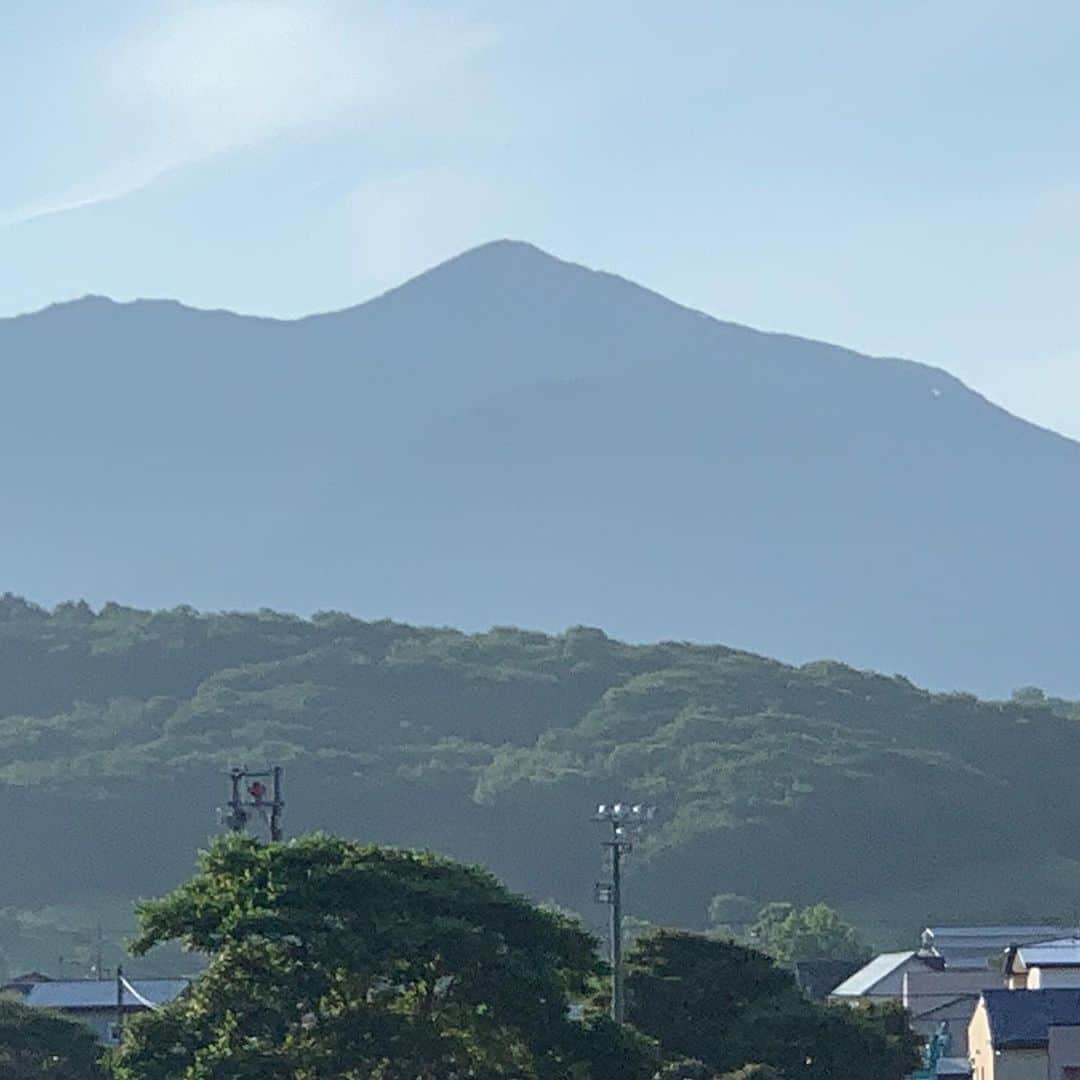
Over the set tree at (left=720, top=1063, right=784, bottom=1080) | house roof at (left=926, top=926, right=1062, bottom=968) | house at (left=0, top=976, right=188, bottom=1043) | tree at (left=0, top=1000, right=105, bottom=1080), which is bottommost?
tree at (left=720, top=1063, right=784, bottom=1080)

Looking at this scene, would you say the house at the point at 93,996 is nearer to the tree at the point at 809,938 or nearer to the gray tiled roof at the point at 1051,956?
the gray tiled roof at the point at 1051,956

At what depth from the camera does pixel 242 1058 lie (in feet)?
120

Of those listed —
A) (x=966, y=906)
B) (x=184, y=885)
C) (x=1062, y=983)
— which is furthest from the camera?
(x=966, y=906)

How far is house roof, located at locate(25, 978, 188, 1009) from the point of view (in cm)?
8825

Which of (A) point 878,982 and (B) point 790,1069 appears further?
(A) point 878,982

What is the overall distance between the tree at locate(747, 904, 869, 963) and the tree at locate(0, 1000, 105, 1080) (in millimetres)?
67705

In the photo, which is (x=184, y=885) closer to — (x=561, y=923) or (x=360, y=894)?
(x=360, y=894)

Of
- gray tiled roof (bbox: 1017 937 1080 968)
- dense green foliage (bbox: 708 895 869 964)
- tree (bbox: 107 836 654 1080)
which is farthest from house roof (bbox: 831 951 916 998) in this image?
tree (bbox: 107 836 654 1080)

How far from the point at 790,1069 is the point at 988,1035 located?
6.26 m

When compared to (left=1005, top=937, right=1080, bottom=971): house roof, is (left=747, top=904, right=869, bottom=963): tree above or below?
above

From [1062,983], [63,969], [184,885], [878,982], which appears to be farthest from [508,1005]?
[63,969]

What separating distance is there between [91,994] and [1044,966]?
1345 inches

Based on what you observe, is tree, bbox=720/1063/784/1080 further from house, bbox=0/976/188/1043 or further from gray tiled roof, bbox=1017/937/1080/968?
house, bbox=0/976/188/1043

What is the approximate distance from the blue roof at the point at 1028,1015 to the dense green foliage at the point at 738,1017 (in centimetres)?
243
